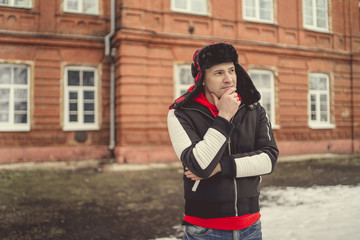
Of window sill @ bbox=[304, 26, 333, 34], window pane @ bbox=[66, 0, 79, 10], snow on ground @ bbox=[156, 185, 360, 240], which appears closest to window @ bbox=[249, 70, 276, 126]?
window sill @ bbox=[304, 26, 333, 34]

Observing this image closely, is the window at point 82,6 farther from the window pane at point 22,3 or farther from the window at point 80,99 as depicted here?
the window at point 80,99

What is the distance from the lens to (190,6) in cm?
1051

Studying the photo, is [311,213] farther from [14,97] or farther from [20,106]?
[14,97]

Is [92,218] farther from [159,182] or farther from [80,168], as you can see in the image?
[80,168]

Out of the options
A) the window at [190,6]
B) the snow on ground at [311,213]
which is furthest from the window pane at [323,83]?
the snow on ground at [311,213]

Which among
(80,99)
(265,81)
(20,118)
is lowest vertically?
(20,118)

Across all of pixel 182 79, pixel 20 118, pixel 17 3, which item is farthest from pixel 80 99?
pixel 17 3

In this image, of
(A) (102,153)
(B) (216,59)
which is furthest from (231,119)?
(A) (102,153)

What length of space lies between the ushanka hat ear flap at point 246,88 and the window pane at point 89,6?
9.87 m

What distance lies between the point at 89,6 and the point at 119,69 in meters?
2.75

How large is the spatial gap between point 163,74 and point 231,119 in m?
8.36

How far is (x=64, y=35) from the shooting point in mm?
10031

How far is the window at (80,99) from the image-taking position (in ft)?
33.7

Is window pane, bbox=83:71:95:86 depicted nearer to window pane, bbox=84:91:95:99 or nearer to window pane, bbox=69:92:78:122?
window pane, bbox=84:91:95:99
